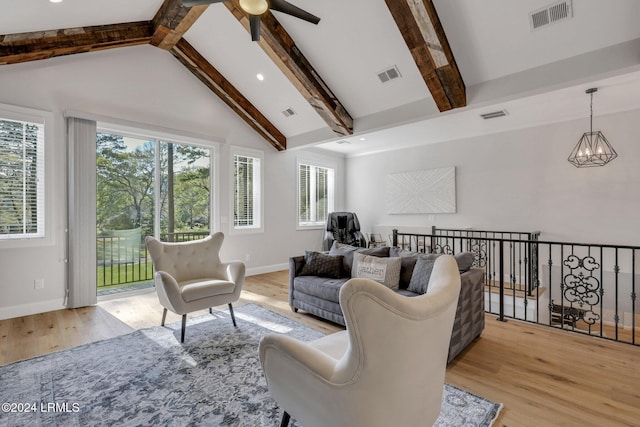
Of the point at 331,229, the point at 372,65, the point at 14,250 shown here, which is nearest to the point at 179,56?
the point at 372,65

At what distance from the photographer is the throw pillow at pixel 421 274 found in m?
2.87

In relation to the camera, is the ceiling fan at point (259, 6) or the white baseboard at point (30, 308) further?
the white baseboard at point (30, 308)

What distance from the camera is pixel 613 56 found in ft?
9.53

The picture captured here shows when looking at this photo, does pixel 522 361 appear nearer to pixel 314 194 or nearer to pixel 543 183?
pixel 543 183

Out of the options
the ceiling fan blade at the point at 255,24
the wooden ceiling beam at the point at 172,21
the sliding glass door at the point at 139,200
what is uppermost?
the wooden ceiling beam at the point at 172,21

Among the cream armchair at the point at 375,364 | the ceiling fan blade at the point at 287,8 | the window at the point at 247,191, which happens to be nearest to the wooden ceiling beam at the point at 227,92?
the window at the point at 247,191

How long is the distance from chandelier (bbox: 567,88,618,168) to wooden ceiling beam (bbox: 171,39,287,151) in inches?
194

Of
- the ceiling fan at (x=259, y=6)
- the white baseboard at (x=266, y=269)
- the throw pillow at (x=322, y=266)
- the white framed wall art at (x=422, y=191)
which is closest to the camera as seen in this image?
the ceiling fan at (x=259, y=6)

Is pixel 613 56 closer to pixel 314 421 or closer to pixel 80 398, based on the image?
pixel 314 421

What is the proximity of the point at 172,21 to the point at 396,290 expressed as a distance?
425 cm

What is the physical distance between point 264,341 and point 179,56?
4961 mm

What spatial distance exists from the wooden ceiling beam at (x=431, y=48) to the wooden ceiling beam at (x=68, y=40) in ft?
10.8

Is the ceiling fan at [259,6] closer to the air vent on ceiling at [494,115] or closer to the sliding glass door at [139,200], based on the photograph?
the sliding glass door at [139,200]

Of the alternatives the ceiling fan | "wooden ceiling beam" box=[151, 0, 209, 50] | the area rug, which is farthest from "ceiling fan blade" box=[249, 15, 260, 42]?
the area rug
